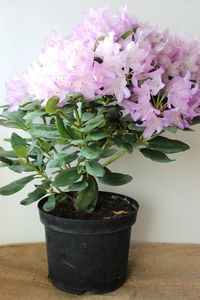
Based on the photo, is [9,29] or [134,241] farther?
[134,241]

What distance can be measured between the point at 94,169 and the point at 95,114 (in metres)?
0.12

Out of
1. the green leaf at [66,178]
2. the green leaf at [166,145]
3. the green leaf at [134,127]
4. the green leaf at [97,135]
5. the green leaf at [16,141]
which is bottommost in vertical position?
the green leaf at [66,178]

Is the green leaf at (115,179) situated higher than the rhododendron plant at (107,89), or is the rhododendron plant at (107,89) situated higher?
the rhododendron plant at (107,89)

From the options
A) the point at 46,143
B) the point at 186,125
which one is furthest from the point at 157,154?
the point at 46,143

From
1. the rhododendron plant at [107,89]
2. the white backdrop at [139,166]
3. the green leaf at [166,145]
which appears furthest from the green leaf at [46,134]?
the white backdrop at [139,166]

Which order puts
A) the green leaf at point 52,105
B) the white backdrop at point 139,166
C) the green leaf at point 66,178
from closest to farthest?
the green leaf at point 52,105 → the green leaf at point 66,178 → the white backdrop at point 139,166

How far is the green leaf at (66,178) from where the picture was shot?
913mm

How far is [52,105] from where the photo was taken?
79 cm

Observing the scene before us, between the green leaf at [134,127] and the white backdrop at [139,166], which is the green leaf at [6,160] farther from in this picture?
the green leaf at [134,127]

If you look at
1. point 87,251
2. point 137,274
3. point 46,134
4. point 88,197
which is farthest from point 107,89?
point 137,274

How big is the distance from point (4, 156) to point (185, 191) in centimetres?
57

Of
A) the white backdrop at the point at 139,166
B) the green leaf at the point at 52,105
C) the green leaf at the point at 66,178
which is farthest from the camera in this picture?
the white backdrop at the point at 139,166

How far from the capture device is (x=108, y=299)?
3.25 ft

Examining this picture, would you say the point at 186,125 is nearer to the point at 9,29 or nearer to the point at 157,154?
the point at 157,154
